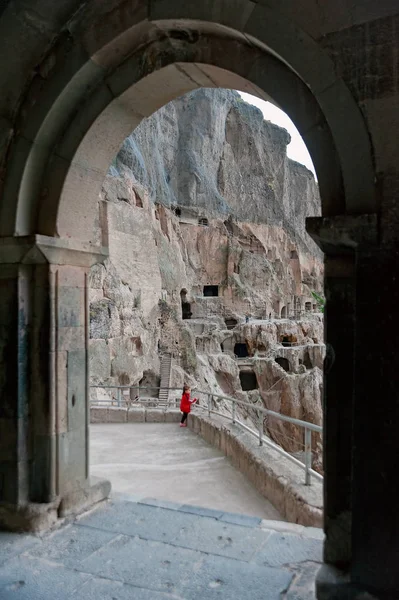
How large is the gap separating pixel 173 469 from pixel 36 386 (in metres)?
3.48

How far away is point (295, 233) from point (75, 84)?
48.6 metres

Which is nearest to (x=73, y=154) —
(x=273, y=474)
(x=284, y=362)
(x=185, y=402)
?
(x=273, y=474)

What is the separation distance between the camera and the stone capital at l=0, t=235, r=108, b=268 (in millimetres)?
3275

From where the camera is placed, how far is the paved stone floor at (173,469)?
207 inches

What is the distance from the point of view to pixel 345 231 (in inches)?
87.0

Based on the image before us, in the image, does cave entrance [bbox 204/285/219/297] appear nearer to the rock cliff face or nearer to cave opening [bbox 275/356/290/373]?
the rock cliff face

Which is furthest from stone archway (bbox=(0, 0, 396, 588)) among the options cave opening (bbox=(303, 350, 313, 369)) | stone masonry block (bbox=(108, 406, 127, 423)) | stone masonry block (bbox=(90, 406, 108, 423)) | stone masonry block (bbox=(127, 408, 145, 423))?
cave opening (bbox=(303, 350, 313, 369))

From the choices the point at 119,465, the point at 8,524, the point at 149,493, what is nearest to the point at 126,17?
the point at 8,524

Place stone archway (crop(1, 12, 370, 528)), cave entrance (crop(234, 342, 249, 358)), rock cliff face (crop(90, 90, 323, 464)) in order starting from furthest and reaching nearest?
cave entrance (crop(234, 342, 249, 358)) < rock cliff face (crop(90, 90, 323, 464)) < stone archway (crop(1, 12, 370, 528))

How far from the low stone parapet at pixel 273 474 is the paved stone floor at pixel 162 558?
1.13 m

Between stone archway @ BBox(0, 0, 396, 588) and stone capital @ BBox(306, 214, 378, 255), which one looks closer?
stone capital @ BBox(306, 214, 378, 255)

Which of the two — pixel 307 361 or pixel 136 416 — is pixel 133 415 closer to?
pixel 136 416

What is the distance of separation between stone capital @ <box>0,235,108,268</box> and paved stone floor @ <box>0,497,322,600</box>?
1.94 m

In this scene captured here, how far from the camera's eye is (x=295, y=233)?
50125mm
